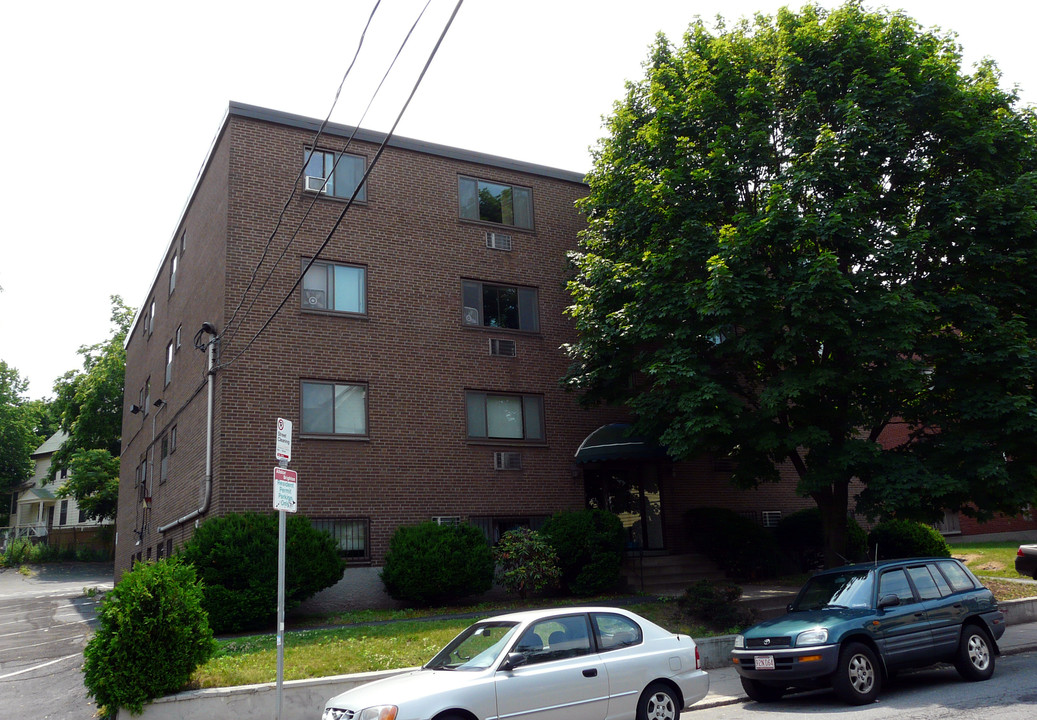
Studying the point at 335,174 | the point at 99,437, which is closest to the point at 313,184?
the point at 335,174

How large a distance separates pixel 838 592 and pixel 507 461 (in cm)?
952

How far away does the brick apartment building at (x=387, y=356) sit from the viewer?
669 inches

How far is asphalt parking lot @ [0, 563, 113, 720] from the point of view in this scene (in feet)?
36.9

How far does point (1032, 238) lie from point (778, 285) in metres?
4.29

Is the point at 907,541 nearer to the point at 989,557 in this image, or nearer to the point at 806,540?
the point at 806,540

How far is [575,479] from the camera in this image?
1983cm

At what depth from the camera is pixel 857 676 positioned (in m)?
9.49

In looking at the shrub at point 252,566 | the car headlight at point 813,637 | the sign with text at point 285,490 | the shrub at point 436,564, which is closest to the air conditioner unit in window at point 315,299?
the shrub at point 252,566

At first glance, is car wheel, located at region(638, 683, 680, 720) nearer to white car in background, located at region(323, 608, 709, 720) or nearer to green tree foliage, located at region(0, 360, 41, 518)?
white car in background, located at region(323, 608, 709, 720)

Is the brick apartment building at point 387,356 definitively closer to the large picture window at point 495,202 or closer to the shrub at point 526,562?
the large picture window at point 495,202

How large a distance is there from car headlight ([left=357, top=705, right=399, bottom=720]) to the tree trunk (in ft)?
37.9

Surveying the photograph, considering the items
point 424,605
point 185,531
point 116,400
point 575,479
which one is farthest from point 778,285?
point 116,400

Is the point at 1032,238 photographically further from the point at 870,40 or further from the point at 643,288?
the point at 643,288

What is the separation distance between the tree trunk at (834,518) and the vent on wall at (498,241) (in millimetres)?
9373
